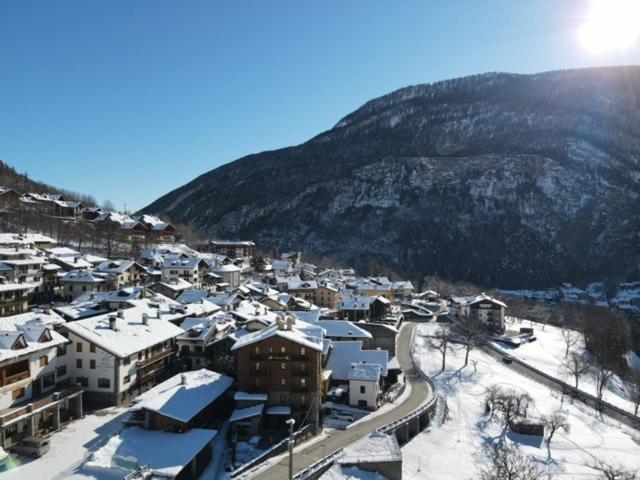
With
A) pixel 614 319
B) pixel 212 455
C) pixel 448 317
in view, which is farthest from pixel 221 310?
pixel 614 319

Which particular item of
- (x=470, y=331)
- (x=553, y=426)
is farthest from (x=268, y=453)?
(x=470, y=331)

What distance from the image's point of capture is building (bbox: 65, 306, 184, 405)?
41.2 m

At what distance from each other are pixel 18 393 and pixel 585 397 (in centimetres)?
7218

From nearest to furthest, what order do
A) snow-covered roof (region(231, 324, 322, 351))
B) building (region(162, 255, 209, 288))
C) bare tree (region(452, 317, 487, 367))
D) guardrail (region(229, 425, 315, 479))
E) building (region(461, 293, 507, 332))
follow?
guardrail (region(229, 425, 315, 479))
snow-covered roof (region(231, 324, 322, 351))
bare tree (region(452, 317, 487, 367))
building (region(162, 255, 209, 288))
building (region(461, 293, 507, 332))

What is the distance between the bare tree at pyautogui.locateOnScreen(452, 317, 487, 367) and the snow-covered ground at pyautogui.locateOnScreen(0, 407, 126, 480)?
61521 mm

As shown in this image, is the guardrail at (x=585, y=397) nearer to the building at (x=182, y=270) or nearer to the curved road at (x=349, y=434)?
the curved road at (x=349, y=434)

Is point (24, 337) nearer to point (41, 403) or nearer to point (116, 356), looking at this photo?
point (41, 403)

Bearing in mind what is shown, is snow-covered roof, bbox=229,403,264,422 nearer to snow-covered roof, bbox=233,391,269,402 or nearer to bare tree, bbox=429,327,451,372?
snow-covered roof, bbox=233,391,269,402

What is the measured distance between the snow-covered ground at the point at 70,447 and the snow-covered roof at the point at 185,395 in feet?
9.23

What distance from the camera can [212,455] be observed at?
35.9m

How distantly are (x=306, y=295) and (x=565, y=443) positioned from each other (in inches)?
2555

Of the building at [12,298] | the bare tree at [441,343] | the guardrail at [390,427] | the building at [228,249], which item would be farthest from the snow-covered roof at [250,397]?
the building at [228,249]

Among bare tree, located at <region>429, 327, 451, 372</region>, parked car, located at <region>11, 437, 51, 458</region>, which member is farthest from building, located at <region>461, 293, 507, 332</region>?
parked car, located at <region>11, 437, 51, 458</region>

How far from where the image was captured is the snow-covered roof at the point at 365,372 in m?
47.5
